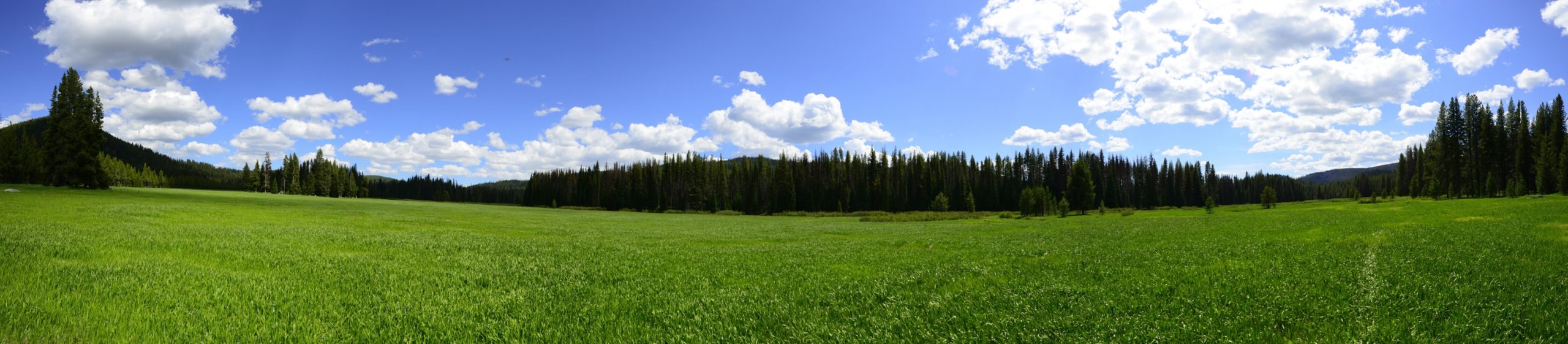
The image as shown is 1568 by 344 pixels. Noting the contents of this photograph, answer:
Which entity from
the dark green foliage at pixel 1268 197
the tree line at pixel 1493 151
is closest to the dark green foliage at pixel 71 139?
the dark green foliage at pixel 1268 197

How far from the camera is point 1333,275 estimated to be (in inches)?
434

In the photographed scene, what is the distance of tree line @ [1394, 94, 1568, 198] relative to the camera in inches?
3061

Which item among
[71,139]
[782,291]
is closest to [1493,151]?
[782,291]

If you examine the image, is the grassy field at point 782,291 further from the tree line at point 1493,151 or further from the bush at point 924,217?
the tree line at point 1493,151

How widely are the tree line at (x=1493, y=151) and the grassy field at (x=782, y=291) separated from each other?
94.7 m

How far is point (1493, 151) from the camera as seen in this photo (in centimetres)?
8900

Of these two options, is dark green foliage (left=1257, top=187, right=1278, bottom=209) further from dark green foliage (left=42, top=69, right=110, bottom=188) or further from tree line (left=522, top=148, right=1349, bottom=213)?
dark green foliage (left=42, top=69, right=110, bottom=188)

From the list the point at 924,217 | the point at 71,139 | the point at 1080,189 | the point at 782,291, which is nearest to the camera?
the point at 782,291

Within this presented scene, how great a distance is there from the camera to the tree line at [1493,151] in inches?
3061

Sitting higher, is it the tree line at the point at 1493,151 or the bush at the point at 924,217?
the tree line at the point at 1493,151

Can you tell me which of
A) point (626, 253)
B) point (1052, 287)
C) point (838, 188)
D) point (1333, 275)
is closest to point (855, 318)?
point (1052, 287)

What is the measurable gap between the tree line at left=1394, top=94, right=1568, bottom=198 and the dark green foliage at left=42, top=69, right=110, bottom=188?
165189 mm

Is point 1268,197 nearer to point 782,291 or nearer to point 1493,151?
point 1493,151

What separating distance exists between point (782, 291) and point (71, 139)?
88.5m
